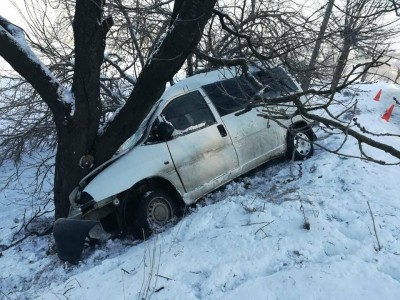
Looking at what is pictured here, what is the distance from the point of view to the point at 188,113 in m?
5.88

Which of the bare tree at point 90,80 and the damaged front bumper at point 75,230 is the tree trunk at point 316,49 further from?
the damaged front bumper at point 75,230

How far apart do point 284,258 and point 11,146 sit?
19.8 ft

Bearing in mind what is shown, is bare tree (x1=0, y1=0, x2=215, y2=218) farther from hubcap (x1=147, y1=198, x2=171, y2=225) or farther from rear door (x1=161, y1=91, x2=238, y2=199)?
hubcap (x1=147, y1=198, x2=171, y2=225)

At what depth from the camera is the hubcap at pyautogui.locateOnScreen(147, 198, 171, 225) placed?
5328 mm

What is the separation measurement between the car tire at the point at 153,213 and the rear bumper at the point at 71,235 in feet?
2.01

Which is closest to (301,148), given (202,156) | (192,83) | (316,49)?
(316,49)

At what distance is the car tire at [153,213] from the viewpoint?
5219 millimetres

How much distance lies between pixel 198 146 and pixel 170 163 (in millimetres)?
517

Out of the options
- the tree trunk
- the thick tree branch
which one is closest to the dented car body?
the tree trunk

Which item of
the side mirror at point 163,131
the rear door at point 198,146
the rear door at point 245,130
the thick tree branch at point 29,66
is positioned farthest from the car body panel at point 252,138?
the thick tree branch at point 29,66

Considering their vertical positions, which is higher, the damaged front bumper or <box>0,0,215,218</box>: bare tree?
<box>0,0,215,218</box>: bare tree

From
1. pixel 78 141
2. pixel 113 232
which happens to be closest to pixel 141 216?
pixel 113 232

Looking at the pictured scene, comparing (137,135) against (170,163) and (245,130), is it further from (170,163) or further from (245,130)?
(245,130)

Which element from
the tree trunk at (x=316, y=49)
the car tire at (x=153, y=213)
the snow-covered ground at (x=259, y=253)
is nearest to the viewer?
the snow-covered ground at (x=259, y=253)
